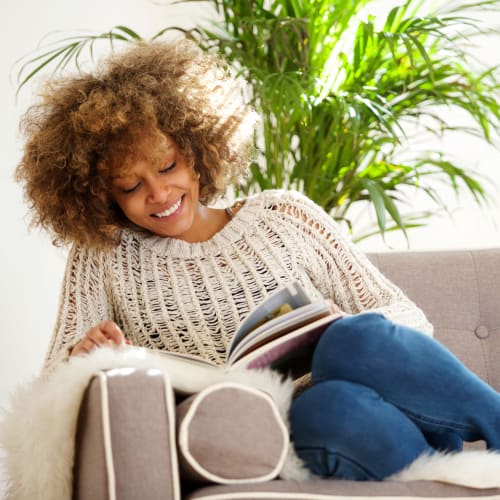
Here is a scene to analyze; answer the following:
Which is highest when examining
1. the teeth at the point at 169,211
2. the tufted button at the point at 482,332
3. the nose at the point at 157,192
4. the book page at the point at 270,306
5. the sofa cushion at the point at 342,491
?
the nose at the point at 157,192

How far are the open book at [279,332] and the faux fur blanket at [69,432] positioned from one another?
4 centimetres

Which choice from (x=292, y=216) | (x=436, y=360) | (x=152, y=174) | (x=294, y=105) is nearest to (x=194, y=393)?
(x=436, y=360)

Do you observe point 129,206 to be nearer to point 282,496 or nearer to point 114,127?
point 114,127

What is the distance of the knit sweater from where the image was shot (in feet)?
5.00

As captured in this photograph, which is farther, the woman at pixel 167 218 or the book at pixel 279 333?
the woman at pixel 167 218

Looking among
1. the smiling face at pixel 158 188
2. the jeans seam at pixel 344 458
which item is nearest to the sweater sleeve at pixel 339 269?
the smiling face at pixel 158 188

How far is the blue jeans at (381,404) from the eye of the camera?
1.00 m

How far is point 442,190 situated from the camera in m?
2.86

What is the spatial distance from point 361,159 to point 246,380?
1226 mm

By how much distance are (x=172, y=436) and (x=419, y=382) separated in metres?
0.36

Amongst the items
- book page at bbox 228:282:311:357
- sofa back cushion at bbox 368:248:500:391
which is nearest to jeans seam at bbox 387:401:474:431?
book page at bbox 228:282:311:357

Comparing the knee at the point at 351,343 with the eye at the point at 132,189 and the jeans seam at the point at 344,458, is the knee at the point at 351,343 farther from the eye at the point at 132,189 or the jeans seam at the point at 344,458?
the eye at the point at 132,189

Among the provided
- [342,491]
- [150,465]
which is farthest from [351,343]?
[150,465]

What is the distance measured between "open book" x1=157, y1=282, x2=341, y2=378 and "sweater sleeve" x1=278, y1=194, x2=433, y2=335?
39 centimetres
